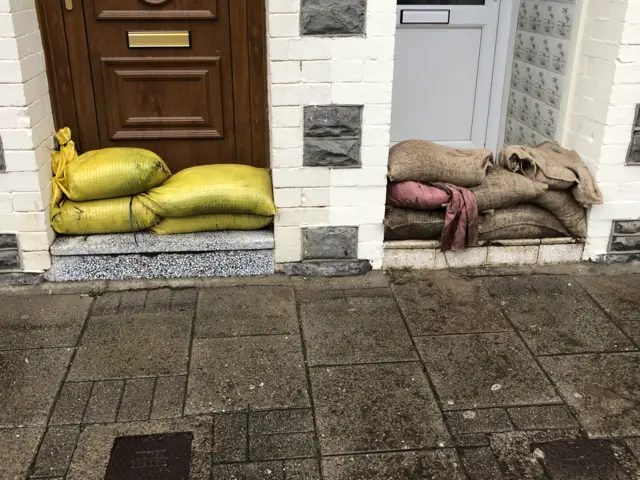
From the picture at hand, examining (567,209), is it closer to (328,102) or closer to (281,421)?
(328,102)

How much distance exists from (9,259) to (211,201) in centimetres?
132

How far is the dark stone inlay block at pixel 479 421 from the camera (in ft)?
9.98

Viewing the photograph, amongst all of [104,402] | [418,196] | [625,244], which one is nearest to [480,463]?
[104,402]

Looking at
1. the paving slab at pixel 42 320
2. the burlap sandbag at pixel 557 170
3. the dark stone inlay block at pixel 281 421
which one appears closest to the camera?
the dark stone inlay block at pixel 281 421

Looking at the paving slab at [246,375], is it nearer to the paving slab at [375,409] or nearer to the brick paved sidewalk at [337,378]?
the brick paved sidewalk at [337,378]

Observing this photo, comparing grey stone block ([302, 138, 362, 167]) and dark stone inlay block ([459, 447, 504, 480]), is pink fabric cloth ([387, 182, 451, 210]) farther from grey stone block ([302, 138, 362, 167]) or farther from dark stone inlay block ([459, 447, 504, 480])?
dark stone inlay block ([459, 447, 504, 480])

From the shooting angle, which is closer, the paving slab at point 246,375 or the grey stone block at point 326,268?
the paving slab at point 246,375

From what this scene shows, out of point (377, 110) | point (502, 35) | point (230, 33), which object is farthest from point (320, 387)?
point (502, 35)

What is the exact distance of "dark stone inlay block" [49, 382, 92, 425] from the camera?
10.1 feet

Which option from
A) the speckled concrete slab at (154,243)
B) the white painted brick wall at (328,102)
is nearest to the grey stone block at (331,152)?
the white painted brick wall at (328,102)

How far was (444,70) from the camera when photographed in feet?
17.3

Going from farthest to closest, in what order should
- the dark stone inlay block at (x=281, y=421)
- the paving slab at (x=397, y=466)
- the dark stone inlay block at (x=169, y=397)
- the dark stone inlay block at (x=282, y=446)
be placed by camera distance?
the dark stone inlay block at (x=169, y=397), the dark stone inlay block at (x=281, y=421), the dark stone inlay block at (x=282, y=446), the paving slab at (x=397, y=466)

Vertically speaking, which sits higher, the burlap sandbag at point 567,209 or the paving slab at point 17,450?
the burlap sandbag at point 567,209

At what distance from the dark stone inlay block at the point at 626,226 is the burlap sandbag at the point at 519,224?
340 mm
